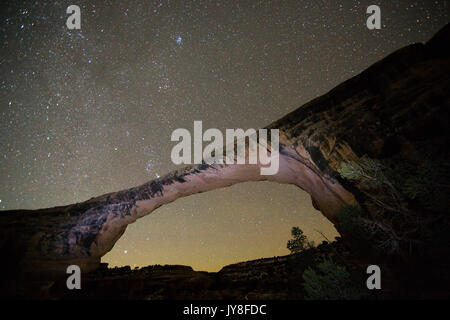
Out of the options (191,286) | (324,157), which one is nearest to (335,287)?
(324,157)

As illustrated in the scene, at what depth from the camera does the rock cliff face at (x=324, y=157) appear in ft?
18.8

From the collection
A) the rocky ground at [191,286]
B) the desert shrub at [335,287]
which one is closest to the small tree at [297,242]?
the rocky ground at [191,286]

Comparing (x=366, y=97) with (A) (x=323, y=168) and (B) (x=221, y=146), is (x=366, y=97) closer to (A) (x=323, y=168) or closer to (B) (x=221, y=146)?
(A) (x=323, y=168)

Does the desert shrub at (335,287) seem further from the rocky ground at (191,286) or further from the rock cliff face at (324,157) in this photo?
the rock cliff face at (324,157)

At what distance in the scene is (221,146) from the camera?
32.4ft

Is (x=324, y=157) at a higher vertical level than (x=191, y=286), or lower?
higher

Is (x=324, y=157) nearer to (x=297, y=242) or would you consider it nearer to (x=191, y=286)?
(x=297, y=242)

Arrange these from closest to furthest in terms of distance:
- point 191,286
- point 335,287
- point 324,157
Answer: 1. point 335,287
2. point 324,157
3. point 191,286

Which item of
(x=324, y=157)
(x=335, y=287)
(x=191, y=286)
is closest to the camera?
(x=335, y=287)

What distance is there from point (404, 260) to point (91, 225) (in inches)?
553

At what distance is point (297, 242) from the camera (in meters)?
10.2

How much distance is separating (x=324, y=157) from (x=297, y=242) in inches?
200

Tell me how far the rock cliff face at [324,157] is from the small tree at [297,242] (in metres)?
1.63
